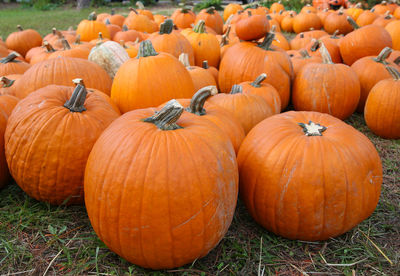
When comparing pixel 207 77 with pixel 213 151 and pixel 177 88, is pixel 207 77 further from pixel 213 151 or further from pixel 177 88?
pixel 213 151

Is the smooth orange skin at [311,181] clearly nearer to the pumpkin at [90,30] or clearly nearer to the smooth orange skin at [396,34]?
the smooth orange skin at [396,34]

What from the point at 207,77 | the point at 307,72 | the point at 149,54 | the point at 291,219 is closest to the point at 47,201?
the point at 149,54

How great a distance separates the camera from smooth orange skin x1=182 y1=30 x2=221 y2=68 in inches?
183

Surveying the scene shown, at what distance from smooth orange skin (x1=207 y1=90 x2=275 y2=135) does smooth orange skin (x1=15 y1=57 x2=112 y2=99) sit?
1.19m

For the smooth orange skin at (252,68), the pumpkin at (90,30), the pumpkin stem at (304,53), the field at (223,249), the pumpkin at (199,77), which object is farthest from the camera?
the pumpkin at (90,30)

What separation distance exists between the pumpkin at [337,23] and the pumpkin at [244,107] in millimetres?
6010

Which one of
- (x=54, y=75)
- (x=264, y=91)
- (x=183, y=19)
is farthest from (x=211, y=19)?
(x=54, y=75)

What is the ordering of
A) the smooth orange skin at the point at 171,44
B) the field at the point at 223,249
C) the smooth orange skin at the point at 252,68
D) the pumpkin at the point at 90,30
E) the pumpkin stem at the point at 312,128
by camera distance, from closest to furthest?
the field at the point at 223,249 → the pumpkin stem at the point at 312,128 → the smooth orange skin at the point at 252,68 → the smooth orange skin at the point at 171,44 → the pumpkin at the point at 90,30

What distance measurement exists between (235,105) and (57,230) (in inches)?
65.8


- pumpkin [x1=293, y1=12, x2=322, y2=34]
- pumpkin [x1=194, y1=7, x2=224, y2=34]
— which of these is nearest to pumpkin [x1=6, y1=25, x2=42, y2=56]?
pumpkin [x1=194, y1=7, x2=224, y2=34]

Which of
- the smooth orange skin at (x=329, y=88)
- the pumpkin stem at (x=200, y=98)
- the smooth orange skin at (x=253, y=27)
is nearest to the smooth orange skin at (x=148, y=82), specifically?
the pumpkin stem at (x=200, y=98)

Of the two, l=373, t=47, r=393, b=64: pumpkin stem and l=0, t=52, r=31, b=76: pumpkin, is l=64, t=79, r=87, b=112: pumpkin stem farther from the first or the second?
l=373, t=47, r=393, b=64: pumpkin stem

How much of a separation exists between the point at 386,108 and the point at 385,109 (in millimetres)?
14

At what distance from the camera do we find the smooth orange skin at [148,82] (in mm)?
2809
